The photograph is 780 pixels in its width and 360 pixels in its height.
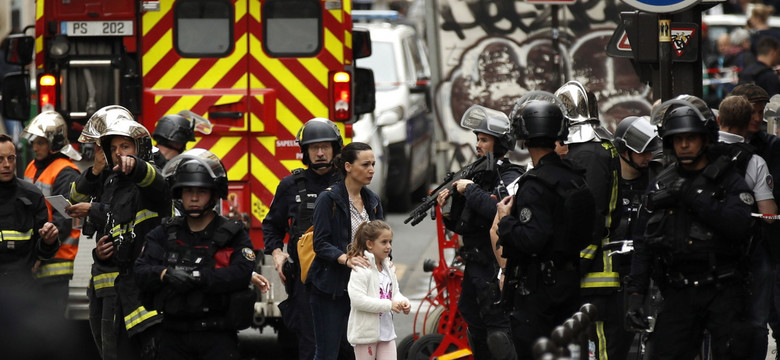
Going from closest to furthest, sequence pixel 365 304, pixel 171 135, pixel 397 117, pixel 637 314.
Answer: pixel 637 314, pixel 365 304, pixel 171 135, pixel 397 117

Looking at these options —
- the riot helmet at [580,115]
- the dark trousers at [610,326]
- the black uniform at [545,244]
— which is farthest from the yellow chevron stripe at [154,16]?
the black uniform at [545,244]

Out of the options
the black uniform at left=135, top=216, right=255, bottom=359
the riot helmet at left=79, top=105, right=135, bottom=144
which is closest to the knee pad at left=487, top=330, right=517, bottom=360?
the black uniform at left=135, top=216, right=255, bottom=359

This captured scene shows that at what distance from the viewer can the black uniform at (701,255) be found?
23.1 feet

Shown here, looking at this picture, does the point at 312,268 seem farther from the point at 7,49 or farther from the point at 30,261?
the point at 7,49

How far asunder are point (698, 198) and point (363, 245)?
198cm

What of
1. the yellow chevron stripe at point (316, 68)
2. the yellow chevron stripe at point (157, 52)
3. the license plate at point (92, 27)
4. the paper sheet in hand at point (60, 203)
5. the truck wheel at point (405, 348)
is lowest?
the truck wheel at point (405, 348)

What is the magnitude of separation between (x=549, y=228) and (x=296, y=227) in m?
2.46

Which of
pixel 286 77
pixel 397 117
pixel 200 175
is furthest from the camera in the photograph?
pixel 397 117

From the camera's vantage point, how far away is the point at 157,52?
10766mm

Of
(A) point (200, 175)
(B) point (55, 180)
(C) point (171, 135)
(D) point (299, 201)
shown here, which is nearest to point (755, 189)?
(D) point (299, 201)

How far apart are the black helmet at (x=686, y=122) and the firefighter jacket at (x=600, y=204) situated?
1.87 feet

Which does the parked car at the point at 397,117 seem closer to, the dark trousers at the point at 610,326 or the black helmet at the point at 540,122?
the dark trousers at the point at 610,326

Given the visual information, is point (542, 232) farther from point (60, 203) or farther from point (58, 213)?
point (58, 213)

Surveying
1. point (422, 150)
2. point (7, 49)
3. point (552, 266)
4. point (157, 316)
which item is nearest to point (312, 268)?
point (157, 316)
